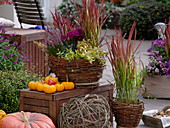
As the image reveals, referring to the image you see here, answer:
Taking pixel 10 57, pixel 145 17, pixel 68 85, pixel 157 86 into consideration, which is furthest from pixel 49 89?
pixel 145 17

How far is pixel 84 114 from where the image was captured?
3.83 meters

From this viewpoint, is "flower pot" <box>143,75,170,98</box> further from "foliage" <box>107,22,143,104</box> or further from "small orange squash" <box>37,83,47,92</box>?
"small orange squash" <box>37,83,47,92</box>

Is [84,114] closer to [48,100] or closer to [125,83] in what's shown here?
[48,100]

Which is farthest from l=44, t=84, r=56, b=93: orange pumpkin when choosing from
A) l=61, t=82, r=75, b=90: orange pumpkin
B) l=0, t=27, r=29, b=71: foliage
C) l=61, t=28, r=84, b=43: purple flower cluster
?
l=0, t=27, r=29, b=71: foliage

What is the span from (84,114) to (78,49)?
631 mm

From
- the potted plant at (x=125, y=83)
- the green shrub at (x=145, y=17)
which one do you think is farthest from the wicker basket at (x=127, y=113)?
the green shrub at (x=145, y=17)

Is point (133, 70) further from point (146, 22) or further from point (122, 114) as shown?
point (146, 22)

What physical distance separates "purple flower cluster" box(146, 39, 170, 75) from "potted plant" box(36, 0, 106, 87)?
6.63ft

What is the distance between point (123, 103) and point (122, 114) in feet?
0.36

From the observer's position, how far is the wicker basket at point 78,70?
155 inches

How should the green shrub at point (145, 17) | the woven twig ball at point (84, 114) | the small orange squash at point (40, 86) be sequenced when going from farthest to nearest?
the green shrub at point (145, 17)
the small orange squash at point (40, 86)
the woven twig ball at point (84, 114)

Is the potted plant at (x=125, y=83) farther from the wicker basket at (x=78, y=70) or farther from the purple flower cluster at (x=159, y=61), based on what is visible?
the purple flower cluster at (x=159, y=61)

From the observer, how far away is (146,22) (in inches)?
570

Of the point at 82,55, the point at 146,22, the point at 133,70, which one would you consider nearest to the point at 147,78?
the point at 133,70
